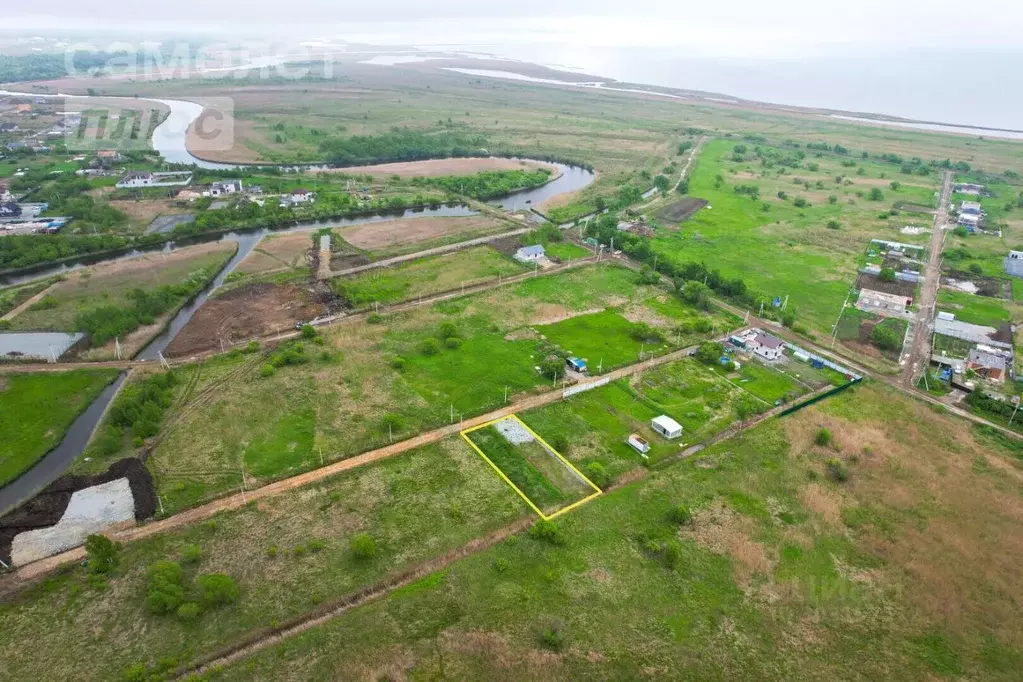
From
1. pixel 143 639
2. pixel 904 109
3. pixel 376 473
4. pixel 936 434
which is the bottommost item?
pixel 143 639

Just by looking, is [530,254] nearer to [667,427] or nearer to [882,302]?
[667,427]

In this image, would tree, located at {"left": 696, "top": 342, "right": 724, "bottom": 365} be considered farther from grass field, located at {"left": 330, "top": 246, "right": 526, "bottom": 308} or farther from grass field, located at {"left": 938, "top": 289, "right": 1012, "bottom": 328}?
grass field, located at {"left": 938, "top": 289, "right": 1012, "bottom": 328}

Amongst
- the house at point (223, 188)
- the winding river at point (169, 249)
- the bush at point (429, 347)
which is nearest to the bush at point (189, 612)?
the winding river at point (169, 249)

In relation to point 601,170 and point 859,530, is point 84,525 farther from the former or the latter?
point 601,170

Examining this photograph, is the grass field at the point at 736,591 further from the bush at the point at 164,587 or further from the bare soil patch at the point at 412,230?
the bare soil patch at the point at 412,230

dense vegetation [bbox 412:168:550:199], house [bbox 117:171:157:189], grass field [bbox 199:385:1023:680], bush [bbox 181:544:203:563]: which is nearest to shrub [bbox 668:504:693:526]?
grass field [bbox 199:385:1023:680]

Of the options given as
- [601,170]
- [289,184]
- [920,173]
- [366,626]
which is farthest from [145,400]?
[920,173]

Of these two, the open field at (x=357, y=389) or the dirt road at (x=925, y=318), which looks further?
the dirt road at (x=925, y=318)

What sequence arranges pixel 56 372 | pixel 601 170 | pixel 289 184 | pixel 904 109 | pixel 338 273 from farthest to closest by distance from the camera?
1. pixel 904 109
2. pixel 601 170
3. pixel 289 184
4. pixel 338 273
5. pixel 56 372
